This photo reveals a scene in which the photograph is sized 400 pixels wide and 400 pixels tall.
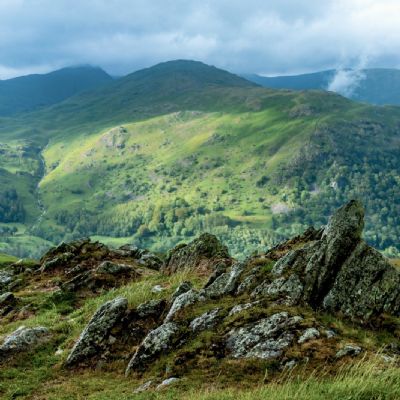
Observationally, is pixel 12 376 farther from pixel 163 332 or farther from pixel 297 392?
pixel 297 392

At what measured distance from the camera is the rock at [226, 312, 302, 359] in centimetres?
2041

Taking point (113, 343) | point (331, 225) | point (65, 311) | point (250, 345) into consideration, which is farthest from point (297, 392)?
point (65, 311)

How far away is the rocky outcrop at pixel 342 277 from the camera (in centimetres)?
2455

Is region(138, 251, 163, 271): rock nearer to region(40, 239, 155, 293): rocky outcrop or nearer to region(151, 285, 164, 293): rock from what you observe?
region(40, 239, 155, 293): rocky outcrop

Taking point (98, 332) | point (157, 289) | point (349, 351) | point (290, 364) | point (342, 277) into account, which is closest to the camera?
point (290, 364)

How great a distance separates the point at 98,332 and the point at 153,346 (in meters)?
4.82

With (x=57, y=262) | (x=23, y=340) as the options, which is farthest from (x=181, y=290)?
(x=57, y=262)

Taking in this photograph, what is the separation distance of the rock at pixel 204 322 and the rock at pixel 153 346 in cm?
93

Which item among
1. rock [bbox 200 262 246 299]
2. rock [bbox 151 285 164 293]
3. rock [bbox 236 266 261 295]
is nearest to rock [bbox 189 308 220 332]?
rock [bbox 200 262 246 299]

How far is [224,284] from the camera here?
29.4 m

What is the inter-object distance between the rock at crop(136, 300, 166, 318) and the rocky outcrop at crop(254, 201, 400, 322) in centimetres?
628

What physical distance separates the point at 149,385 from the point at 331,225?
15.7m

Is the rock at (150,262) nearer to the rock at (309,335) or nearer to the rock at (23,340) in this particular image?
the rock at (23,340)

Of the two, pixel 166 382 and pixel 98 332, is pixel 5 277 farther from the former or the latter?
pixel 166 382
